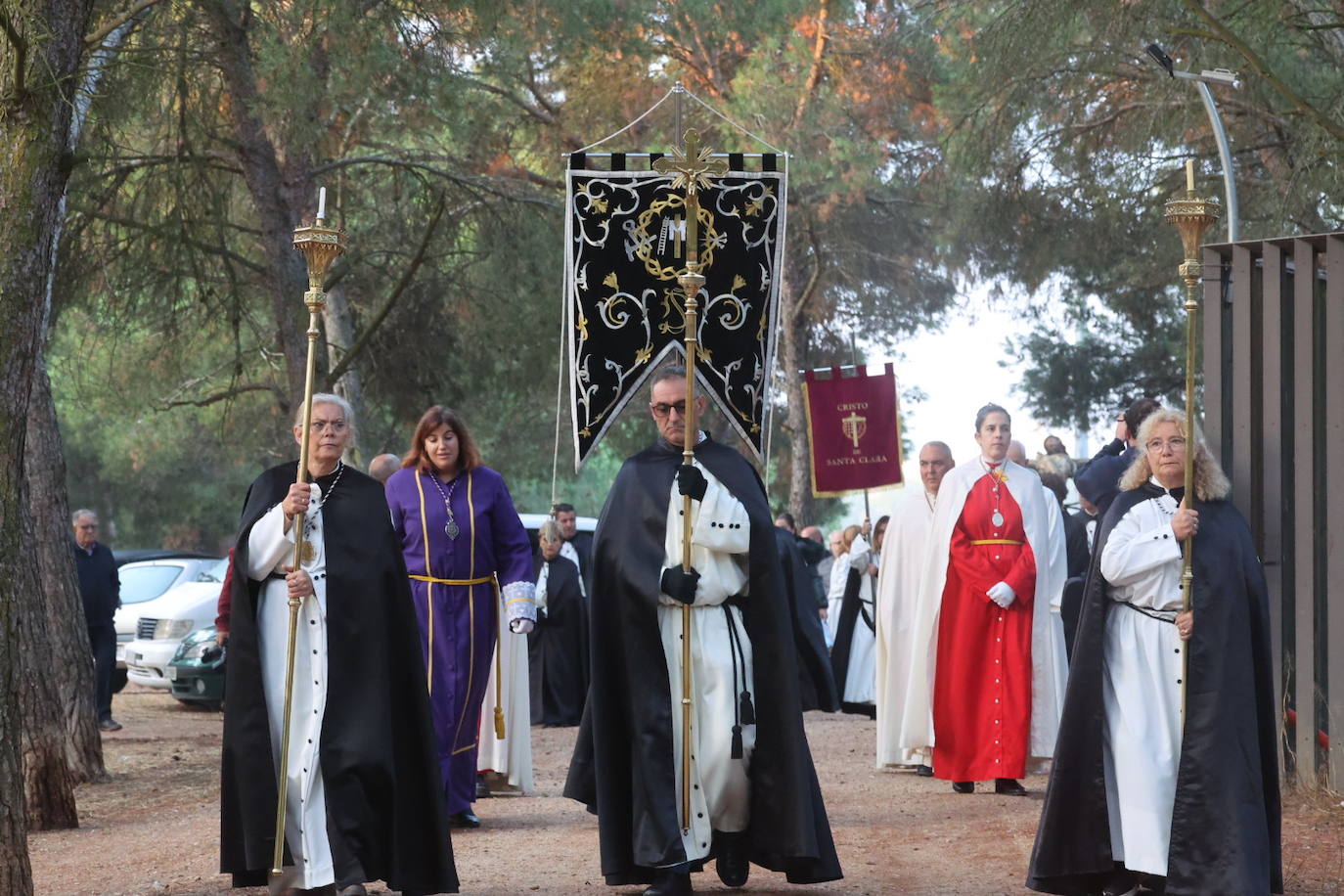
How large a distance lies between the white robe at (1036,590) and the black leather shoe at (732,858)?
365 cm

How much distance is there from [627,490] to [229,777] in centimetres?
187

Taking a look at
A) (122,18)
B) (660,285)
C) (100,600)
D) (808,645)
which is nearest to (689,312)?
(660,285)

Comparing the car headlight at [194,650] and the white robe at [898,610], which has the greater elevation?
the white robe at [898,610]

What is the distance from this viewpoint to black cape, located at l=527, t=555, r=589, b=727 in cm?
1688

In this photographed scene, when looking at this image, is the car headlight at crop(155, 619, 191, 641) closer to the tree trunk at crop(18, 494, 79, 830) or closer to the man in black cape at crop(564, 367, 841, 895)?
the tree trunk at crop(18, 494, 79, 830)

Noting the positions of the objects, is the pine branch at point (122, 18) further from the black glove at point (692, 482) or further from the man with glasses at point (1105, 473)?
the man with glasses at point (1105, 473)

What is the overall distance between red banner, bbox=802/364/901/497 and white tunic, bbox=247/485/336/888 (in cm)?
1055

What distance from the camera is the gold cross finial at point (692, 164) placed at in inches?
281

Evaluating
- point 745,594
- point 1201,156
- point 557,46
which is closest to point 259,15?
point 557,46

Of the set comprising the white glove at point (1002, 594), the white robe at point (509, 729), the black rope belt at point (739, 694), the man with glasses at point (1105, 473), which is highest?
the man with glasses at point (1105, 473)

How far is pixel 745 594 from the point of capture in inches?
280

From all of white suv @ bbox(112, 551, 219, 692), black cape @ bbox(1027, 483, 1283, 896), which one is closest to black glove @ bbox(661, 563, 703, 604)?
black cape @ bbox(1027, 483, 1283, 896)

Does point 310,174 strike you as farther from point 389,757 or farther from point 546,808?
point 389,757

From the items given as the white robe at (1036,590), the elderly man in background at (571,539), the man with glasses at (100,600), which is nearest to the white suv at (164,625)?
the man with glasses at (100,600)
